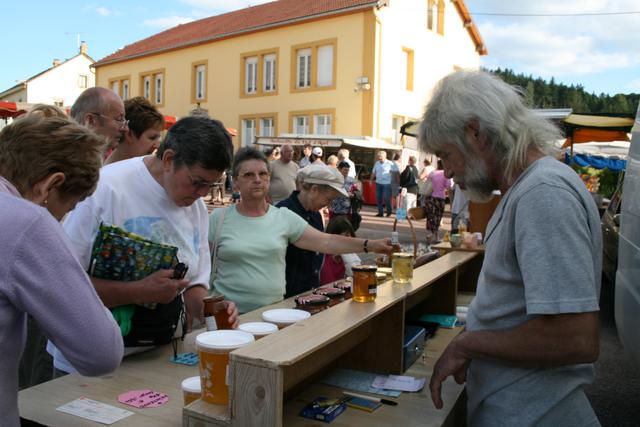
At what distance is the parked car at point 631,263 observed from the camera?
3135 millimetres

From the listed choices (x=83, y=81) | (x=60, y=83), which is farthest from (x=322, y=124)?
(x=83, y=81)

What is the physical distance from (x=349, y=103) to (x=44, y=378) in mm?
19394

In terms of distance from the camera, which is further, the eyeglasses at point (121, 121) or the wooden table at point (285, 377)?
the eyeglasses at point (121, 121)

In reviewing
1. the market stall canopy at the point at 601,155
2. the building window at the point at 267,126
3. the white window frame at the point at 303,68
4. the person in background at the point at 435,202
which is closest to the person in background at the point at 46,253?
the person in background at the point at 435,202

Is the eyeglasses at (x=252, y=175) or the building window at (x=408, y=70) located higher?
the building window at (x=408, y=70)

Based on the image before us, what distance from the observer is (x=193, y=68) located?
2717 cm

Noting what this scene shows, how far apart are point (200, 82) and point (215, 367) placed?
2716 cm

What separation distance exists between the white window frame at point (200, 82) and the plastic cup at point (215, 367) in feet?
87.0

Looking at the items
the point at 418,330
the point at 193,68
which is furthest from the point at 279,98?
the point at 418,330

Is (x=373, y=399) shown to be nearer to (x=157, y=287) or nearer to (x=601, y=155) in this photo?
(x=157, y=287)

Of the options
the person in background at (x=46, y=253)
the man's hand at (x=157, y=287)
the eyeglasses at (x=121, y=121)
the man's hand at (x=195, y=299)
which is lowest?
the man's hand at (x=195, y=299)

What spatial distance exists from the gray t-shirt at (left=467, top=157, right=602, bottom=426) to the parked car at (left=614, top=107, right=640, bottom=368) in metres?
1.84

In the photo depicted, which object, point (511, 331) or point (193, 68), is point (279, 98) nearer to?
point (193, 68)

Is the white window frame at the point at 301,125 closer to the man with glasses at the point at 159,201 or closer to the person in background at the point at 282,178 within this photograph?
the person in background at the point at 282,178
